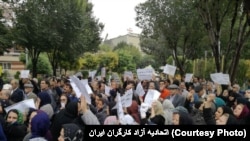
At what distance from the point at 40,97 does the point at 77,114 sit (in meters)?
2.50

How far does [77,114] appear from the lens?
6.84m

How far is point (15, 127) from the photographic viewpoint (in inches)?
260

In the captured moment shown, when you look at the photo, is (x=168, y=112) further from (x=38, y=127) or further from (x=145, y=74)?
(x=145, y=74)

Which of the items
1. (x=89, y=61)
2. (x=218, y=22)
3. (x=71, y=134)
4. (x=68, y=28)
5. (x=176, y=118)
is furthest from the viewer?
(x=89, y=61)

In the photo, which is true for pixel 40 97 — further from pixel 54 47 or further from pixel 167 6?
pixel 167 6

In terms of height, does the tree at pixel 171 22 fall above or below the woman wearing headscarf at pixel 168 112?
above

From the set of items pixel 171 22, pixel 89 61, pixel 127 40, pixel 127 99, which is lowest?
pixel 89 61

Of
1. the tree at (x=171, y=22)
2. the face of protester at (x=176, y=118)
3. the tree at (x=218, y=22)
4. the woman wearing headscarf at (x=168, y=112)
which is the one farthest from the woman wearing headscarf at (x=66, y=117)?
the tree at (x=171, y=22)

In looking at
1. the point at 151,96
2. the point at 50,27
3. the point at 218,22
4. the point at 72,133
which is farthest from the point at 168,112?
the point at 50,27

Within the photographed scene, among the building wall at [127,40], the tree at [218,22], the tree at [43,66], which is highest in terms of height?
the building wall at [127,40]

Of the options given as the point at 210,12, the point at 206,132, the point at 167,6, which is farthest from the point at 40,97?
the point at 167,6

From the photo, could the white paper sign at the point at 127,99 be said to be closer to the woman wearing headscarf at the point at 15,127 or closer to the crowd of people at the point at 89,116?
the crowd of people at the point at 89,116

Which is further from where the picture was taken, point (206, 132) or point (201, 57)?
point (201, 57)

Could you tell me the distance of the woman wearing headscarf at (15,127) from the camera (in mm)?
6582
